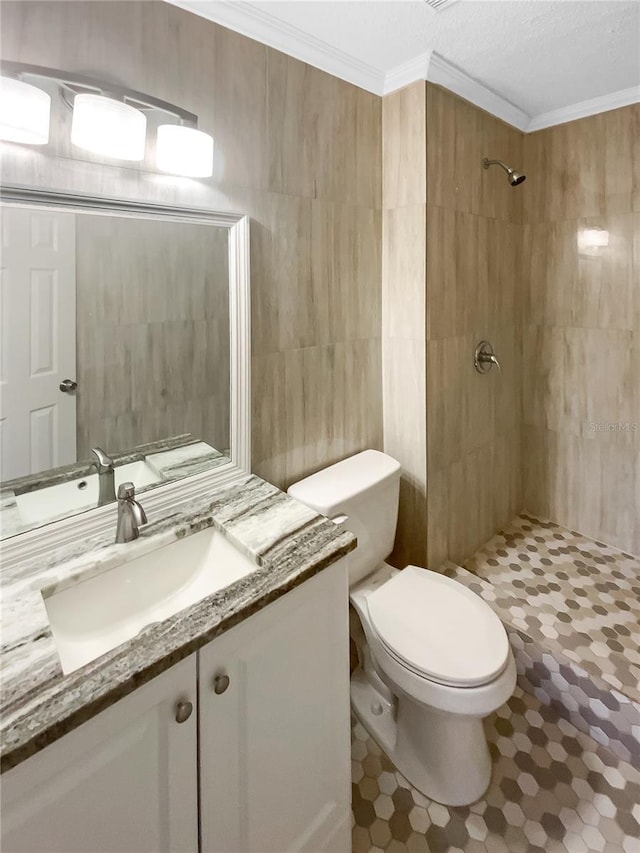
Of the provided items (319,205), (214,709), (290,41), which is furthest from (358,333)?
(214,709)

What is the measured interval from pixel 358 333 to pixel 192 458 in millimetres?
832

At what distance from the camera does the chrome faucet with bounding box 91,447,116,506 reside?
1.24 m

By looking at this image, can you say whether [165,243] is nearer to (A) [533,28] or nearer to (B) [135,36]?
(B) [135,36]

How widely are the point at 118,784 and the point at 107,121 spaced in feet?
4.48

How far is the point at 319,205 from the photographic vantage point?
1.67 m

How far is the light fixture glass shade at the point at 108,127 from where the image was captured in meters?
1.09

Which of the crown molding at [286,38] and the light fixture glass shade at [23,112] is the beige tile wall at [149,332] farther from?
the crown molding at [286,38]

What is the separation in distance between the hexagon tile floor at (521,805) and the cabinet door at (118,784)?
0.73 metres

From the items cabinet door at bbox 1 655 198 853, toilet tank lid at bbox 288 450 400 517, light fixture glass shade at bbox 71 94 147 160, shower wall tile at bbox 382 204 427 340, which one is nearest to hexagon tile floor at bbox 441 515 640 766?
toilet tank lid at bbox 288 450 400 517

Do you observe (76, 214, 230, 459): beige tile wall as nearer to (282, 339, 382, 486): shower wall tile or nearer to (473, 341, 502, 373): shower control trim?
(282, 339, 382, 486): shower wall tile

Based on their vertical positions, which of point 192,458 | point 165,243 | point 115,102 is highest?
point 115,102

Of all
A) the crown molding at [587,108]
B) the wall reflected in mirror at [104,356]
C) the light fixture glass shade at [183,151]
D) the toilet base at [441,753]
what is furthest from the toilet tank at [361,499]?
the crown molding at [587,108]

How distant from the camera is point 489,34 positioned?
1.55 metres

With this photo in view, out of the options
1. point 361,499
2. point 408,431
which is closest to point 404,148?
point 408,431
